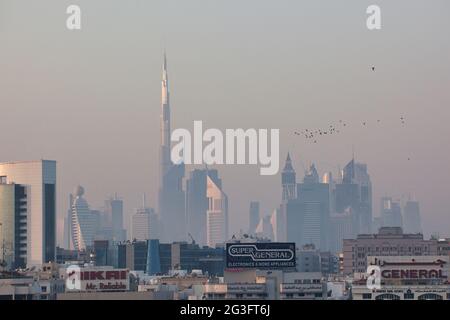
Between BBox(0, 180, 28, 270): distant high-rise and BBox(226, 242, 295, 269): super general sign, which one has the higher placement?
BBox(0, 180, 28, 270): distant high-rise

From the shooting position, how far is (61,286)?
11419 centimetres

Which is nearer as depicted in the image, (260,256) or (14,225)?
(260,256)

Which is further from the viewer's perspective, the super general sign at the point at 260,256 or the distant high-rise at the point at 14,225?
the distant high-rise at the point at 14,225

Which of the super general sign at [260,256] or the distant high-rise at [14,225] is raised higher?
the distant high-rise at [14,225]

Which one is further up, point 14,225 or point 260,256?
point 14,225

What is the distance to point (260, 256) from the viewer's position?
118 meters

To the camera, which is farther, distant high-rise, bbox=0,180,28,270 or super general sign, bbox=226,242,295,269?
distant high-rise, bbox=0,180,28,270

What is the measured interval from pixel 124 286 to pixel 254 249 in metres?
19.6

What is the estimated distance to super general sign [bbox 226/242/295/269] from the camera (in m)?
114

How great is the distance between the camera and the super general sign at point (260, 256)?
11381 cm

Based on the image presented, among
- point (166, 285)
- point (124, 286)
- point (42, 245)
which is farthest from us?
point (42, 245)
